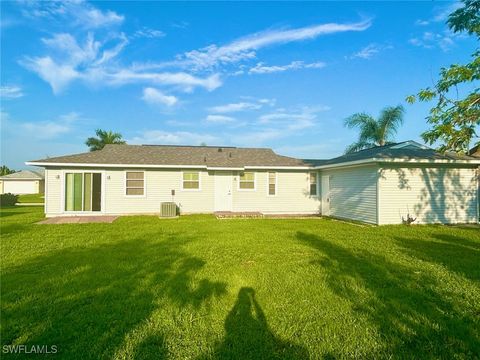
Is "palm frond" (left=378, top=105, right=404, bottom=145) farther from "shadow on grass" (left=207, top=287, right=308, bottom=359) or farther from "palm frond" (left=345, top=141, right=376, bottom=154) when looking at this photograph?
"shadow on grass" (left=207, top=287, right=308, bottom=359)

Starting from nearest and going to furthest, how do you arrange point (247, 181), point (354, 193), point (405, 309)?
1. point (405, 309)
2. point (354, 193)
3. point (247, 181)

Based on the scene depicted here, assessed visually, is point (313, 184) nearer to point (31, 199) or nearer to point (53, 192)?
point (53, 192)

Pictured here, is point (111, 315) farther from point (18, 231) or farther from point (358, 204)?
point (358, 204)

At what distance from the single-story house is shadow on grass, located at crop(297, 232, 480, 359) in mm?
6655

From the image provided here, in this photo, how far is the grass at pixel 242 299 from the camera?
3043 mm

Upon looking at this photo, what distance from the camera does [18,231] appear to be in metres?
9.92

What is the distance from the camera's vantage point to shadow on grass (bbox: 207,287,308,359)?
113 inches

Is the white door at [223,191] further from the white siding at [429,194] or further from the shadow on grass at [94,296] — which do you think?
the shadow on grass at [94,296]

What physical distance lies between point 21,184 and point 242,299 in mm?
47759

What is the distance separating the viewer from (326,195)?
51.9 feet

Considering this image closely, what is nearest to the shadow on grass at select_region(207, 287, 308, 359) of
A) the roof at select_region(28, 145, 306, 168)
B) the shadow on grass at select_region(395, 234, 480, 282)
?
the shadow on grass at select_region(395, 234, 480, 282)

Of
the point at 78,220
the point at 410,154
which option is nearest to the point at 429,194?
the point at 410,154

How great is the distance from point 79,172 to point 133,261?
33.0 ft

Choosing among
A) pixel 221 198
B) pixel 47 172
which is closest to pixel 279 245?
pixel 221 198
